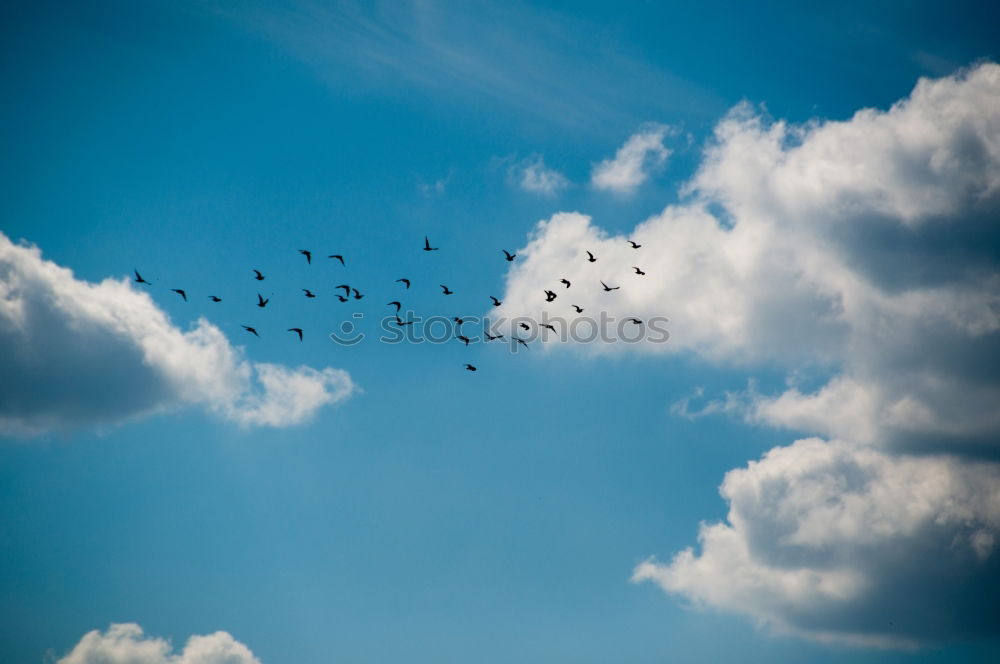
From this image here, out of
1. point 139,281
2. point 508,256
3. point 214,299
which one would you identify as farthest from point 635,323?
point 139,281

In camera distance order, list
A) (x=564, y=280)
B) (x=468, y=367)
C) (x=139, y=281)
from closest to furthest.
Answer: (x=139, y=281) → (x=564, y=280) → (x=468, y=367)

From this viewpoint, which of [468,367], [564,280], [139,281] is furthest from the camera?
[468,367]

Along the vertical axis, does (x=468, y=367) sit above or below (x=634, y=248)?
below

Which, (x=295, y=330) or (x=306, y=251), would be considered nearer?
(x=306, y=251)

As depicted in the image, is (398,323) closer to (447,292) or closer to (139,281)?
(447,292)

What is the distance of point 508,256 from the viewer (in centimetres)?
12119

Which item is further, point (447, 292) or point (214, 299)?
point (447, 292)

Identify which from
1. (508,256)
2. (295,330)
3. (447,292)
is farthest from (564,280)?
(295,330)

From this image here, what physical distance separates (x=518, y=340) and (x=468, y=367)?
819cm

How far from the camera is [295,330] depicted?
125 metres

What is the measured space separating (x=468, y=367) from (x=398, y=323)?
495 inches

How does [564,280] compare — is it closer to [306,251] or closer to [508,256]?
[508,256]

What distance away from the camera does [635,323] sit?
12850 cm

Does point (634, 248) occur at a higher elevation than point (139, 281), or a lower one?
higher
